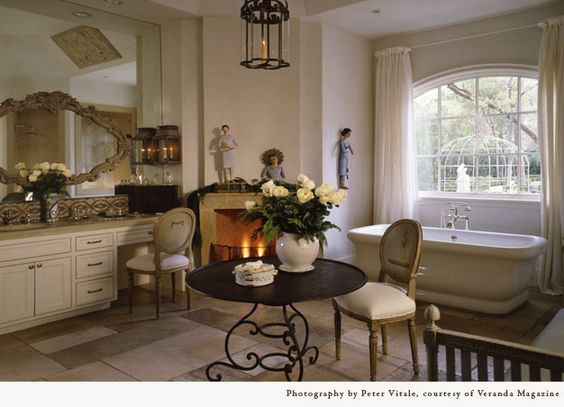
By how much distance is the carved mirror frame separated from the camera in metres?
3.93

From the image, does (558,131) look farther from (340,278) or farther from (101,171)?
(101,171)

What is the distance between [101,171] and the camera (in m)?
4.54

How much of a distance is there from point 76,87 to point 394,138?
342 cm

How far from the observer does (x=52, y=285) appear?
11.9 ft

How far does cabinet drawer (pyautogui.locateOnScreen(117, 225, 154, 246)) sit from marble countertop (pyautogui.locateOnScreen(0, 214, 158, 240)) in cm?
5

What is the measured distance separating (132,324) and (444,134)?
395cm

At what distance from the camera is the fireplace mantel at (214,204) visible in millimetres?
4617

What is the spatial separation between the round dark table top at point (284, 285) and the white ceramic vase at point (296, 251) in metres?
0.05

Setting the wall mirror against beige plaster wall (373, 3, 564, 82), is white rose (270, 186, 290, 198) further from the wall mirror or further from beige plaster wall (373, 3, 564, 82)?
beige plaster wall (373, 3, 564, 82)

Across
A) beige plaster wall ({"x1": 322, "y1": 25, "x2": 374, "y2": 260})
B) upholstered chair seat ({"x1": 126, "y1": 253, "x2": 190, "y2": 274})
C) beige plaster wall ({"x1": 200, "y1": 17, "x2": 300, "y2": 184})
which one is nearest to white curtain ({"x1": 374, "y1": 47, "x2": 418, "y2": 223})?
beige plaster wall ({"x1": 322, "y1": 25, "x2": 374, "y2": 260})

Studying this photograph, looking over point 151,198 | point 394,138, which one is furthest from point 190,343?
point 394,138

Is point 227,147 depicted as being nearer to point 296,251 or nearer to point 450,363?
point 296,251

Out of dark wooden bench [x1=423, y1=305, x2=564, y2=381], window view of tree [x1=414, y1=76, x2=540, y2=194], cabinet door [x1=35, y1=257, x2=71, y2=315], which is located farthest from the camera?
window view of tree [x1=414, y1=76, x2=540, y2=194]
